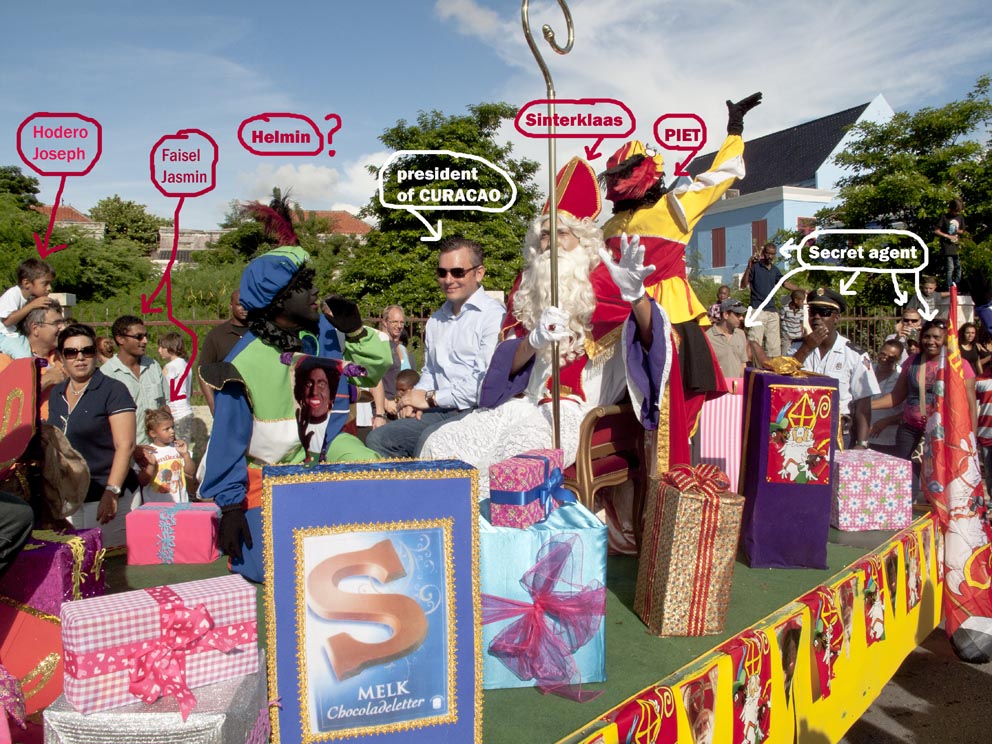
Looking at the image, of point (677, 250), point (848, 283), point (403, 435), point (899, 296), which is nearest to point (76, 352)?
point (403, 435)

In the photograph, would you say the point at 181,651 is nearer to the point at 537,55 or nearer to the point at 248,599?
the point at 248,599

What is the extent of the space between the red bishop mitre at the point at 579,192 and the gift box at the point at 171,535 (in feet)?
6.52

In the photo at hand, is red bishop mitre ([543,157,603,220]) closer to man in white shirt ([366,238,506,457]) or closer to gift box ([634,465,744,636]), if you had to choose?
man in white shirt ([366,238,506,457])

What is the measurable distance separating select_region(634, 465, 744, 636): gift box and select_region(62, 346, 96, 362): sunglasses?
2.69 m

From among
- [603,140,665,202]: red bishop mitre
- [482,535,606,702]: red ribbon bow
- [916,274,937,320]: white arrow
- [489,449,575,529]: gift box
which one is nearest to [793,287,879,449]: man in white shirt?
[916,274,937,320]: white arrow

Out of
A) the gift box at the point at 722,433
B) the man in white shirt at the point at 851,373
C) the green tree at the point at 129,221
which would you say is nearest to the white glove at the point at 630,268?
the gift box at the point at 722,433

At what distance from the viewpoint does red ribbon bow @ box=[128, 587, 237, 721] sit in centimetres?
147

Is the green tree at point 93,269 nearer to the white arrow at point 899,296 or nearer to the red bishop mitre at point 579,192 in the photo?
the white arrow at point 899,296

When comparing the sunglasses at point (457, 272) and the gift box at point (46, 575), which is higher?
the sunglasses at point (457, 272)

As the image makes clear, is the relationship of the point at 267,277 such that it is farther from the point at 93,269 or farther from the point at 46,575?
the point at 93,269

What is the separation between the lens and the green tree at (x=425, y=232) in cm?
1780

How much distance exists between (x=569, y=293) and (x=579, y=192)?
52 cm

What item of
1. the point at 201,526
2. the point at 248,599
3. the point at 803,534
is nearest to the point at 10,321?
the point at 201,526

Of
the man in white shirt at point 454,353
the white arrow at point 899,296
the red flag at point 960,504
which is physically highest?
the white arrow at point 899,296
